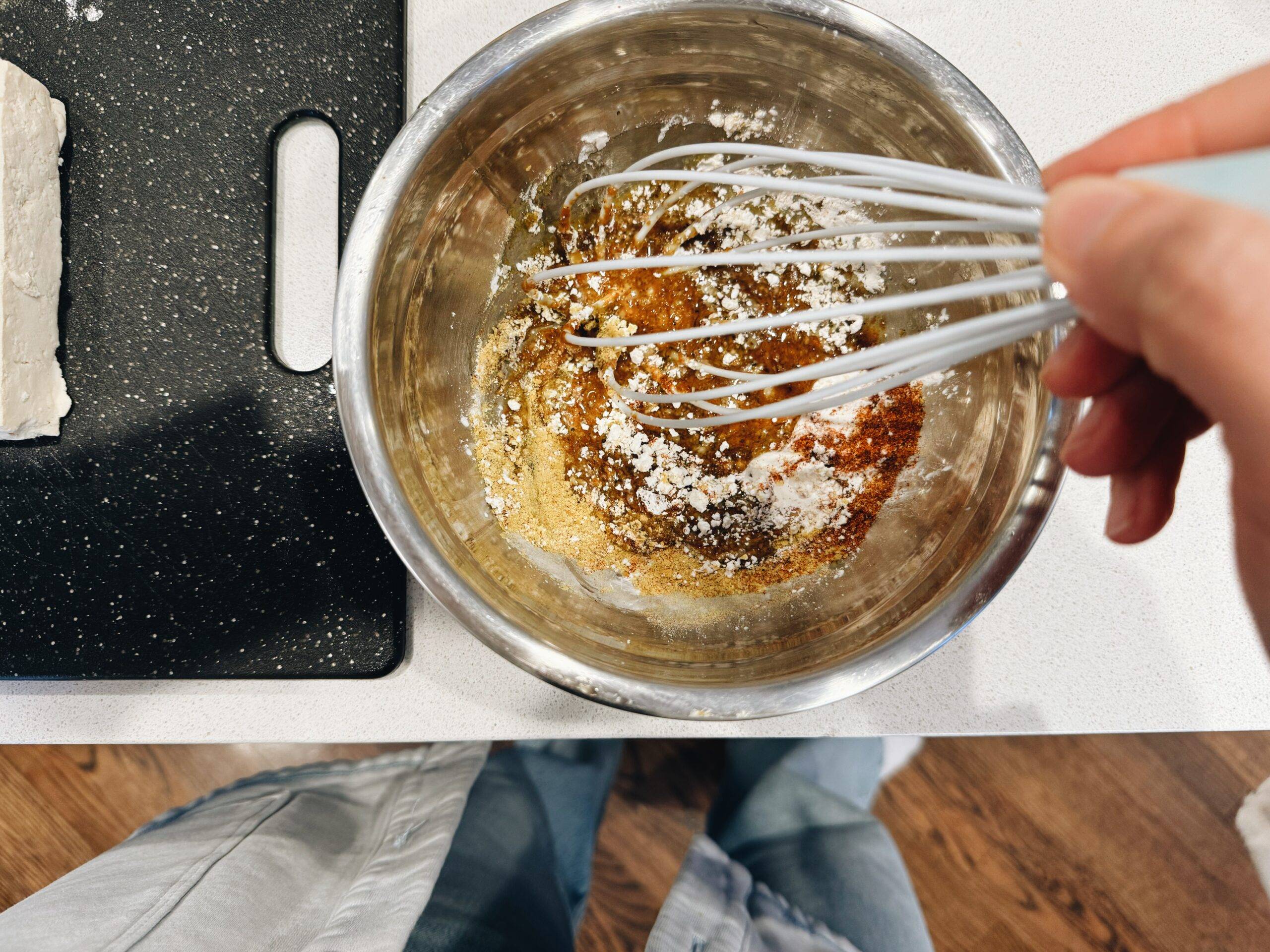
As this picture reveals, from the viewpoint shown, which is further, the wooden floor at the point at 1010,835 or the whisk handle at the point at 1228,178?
the wooden floor at the point at 1010,835

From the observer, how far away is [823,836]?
33.6 inches

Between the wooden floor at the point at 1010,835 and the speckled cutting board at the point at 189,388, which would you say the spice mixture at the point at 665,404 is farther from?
the wooden floor at the point at 1010,835

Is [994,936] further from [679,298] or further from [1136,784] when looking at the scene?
[679,298]

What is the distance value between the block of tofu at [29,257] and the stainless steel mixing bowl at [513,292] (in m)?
0.28

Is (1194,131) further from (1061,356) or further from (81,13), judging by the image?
(81,13)

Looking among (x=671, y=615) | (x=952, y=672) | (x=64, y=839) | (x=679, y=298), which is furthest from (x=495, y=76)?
(x=64, y=839)

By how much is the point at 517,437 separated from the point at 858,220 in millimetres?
279

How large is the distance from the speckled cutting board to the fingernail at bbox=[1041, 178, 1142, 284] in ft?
1.45

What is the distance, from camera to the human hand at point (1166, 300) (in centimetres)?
24

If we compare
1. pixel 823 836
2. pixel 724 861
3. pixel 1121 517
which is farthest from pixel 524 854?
pixel 1121 517

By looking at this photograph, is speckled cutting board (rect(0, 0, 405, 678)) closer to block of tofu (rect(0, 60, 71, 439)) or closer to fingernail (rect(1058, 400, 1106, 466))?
block of tofu (rect(0, 60, 71, 439))

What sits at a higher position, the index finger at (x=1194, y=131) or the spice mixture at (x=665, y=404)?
the index finger at (x=1194, y=131)

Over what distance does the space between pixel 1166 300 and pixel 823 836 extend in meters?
0.77

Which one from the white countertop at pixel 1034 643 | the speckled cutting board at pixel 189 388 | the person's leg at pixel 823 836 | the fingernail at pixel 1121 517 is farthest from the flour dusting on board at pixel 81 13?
the person's leg at pixel 823 836
